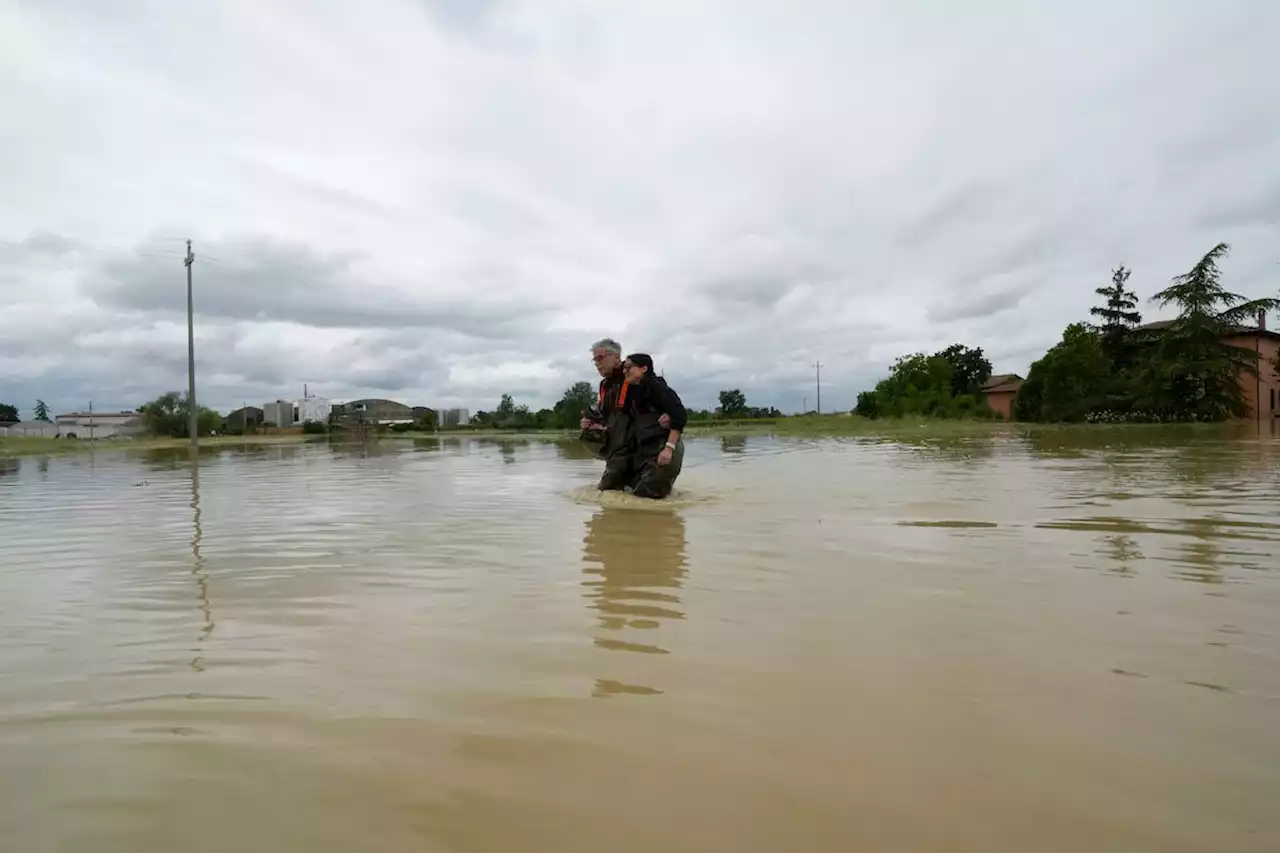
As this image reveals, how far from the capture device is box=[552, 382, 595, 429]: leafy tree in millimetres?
59181

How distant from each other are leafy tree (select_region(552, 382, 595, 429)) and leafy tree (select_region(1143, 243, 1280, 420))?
39.0 metres

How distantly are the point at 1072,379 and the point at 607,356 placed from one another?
163 feet

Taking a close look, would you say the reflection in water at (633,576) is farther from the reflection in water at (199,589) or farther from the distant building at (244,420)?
the distant building at (244,420)

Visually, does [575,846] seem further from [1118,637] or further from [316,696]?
[1118,637]

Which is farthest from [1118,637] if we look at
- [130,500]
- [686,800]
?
[130,500]

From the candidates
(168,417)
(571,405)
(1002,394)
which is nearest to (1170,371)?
(1002,394)

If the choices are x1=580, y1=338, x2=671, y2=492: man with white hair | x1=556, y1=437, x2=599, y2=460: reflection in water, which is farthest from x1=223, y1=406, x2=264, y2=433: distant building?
x1=580, y1=338, x2=671, y2=492: man with white hair

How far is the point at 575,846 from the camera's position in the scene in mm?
1573

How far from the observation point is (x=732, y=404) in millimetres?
90438

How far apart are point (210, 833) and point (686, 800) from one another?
1.08 m

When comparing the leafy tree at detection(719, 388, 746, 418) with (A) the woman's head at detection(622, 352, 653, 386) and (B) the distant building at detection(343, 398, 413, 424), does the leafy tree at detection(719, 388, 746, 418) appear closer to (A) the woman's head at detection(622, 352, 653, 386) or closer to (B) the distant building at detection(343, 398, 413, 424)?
(B) the distant building at detection(343, 398, 413, 424)

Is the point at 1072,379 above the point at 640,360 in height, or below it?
above

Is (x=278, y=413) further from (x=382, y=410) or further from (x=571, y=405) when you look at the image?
(x=571, y=405)

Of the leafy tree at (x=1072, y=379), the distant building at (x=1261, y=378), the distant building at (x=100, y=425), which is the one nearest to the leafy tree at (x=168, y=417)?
the distant building at (x=100, y=425)
